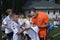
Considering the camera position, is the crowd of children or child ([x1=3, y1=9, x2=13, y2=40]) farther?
child ([x1=3, y1=9, x2=13, y2=40])

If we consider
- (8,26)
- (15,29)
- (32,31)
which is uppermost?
(32,31)

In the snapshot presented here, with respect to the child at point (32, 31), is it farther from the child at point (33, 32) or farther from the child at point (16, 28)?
the child at point (16, 28)

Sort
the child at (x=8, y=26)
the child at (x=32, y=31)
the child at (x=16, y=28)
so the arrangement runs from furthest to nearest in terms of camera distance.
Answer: the child at (x=8, y=26), the child at (x=16, y=28), the child at (x=32, y=31)

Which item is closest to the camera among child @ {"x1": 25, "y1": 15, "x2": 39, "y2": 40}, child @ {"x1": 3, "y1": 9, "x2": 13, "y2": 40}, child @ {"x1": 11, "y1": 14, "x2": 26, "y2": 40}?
child @ {"x1": 25, "y1": 15, "x2": 39, "y2": 40}

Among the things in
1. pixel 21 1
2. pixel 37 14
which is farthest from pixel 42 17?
pixel 21 1

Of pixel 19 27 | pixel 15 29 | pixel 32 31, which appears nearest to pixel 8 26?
pixel 15 29

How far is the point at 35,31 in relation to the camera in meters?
10.3

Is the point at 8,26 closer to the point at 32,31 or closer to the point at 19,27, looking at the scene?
the point at 19,27

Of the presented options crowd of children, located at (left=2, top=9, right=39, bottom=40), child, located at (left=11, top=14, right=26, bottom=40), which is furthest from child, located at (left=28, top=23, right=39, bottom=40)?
child, located at (left=11, top=14, right=26, bottom=40)

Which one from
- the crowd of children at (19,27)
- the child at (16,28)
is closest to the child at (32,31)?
the crowd of children at (19,27)

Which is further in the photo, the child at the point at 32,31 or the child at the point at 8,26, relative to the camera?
the child at the point at 8,26

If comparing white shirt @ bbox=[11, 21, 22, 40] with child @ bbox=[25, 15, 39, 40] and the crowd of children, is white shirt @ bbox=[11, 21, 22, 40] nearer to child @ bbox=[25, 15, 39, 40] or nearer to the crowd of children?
the crowd of children

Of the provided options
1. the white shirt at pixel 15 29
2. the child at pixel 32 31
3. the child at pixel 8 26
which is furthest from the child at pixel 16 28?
the child at pixel 8 26

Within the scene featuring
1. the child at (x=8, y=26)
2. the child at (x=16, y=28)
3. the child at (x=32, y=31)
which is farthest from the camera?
the child at (x=8, y=26)
